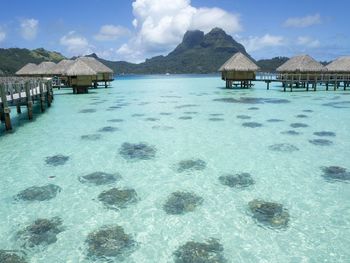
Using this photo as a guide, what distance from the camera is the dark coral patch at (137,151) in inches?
416

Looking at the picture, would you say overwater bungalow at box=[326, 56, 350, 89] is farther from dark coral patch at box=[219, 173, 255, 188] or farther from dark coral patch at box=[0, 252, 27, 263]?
dark coral patch at box=[0, 252, 27, 263]

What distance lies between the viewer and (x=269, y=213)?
6.45 m

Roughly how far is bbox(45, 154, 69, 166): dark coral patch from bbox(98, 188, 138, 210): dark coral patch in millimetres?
3078

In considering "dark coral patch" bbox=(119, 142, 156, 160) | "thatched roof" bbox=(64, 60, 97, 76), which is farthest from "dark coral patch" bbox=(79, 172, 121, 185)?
"thatched roof" bbox=(64, 60, 97, 76)

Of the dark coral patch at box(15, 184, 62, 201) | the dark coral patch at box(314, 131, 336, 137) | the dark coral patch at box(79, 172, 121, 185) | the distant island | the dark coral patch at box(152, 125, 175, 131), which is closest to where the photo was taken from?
the dark coral patch at box(15, 184, 62, 201)

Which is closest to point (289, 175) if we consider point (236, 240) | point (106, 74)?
point (236, 240)

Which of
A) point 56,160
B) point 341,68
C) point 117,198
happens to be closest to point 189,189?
point 117,198

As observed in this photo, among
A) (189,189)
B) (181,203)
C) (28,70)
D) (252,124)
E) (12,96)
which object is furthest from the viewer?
(28,70)

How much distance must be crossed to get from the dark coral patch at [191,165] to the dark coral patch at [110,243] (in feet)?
11.9

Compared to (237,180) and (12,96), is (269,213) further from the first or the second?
(12,96)

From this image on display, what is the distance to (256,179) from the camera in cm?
842

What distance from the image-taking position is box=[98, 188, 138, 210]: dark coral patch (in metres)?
7.01

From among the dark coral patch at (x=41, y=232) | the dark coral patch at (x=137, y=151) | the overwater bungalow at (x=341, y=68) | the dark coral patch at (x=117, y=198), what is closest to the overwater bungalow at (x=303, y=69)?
the overwater bungalow at (x=341, y=68)

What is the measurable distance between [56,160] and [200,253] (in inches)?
268
